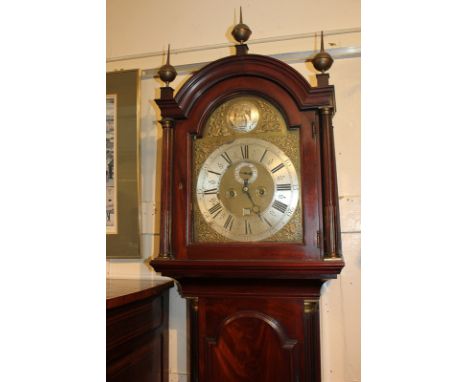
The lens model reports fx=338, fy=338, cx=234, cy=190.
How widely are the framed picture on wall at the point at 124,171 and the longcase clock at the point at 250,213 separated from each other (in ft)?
1.51

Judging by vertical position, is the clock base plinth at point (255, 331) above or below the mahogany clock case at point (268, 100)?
below

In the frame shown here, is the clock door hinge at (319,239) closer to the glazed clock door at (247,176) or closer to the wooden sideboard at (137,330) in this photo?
the glazed clock door at (247,176)

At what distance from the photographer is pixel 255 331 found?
3.40 feet

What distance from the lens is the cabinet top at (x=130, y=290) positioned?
1002 millimetres

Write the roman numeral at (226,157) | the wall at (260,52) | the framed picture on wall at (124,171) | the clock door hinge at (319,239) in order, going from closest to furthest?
1. the clock door hinge at (319,239)
2. the roman numeral at (226,157)
3. the wall at (260,52)
4. the framed picture on wall at (124,171)

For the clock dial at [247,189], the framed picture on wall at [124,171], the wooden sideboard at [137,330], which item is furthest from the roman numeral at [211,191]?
the framed picture on wall at [124,171]

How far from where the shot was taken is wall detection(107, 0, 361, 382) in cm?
130

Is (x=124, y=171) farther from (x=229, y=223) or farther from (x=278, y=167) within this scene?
(x=278, y=167)

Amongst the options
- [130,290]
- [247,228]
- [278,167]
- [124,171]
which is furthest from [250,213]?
[124,171]
